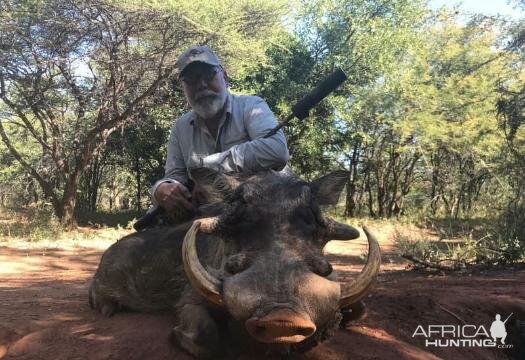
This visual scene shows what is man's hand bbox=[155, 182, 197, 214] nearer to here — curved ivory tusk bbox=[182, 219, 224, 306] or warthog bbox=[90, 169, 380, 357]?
warthog bbox=[90, 169, 380, 357]

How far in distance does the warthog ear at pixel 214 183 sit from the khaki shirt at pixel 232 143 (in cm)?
36

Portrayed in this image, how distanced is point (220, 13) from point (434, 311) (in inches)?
433

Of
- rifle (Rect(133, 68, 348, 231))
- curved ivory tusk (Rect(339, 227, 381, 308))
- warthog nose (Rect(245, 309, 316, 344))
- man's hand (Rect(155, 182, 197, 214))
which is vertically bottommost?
warthog nose (Rect(245, 309, 316, 344))

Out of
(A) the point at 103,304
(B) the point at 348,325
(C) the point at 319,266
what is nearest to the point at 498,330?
(B) the point at 348,325

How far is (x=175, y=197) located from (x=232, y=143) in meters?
0.62

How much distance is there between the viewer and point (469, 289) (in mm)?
4270

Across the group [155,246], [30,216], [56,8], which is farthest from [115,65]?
[155,246]

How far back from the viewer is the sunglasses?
12.3ft

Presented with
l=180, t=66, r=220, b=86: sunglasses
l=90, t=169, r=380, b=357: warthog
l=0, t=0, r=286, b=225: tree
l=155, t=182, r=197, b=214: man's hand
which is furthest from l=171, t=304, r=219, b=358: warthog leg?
l=0, t=0, r=286, b=225: tree

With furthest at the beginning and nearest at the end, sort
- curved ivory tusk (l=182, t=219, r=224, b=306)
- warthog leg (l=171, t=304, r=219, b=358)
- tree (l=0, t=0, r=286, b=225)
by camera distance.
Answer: tree (l=0, t=0, r=286, b=225) < warthog leg (l=171, t=304, r=219, b=358) < curved ivory tusk (l=182, t=219, r=224, b=306)

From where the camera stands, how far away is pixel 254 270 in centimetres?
213

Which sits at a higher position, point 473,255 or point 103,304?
point 473,255

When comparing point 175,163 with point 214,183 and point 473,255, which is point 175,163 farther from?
point 473,255

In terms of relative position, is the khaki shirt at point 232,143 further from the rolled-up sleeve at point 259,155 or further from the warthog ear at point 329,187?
the warthog ear at point 329,187
